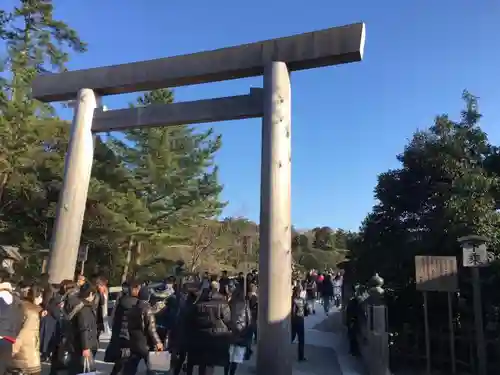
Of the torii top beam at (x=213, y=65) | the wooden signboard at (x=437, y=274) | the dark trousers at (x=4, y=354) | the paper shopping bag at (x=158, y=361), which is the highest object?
the torii top beam at (x=213, y=65)

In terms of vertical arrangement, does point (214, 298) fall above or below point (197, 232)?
below

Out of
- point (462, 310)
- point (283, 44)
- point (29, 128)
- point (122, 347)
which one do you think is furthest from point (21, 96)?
point (462, 310)

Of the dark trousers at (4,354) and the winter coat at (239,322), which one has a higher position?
the winter coat at (239,322)

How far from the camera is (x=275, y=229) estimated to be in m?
6.24

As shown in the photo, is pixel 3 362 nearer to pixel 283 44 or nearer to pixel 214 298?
pixel 214 298

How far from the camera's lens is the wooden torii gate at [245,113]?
612cm

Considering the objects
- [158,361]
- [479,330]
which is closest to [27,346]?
[158,361]

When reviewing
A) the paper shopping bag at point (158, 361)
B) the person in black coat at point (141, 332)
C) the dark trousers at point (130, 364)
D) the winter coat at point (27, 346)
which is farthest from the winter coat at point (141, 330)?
the winter coat at point (27, 346)

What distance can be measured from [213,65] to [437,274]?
17.2 ft

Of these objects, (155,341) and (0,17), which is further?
(0,17)

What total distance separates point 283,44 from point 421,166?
492 centimetres

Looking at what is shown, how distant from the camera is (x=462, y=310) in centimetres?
801

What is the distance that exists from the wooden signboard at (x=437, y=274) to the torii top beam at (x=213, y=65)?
3.60 meters

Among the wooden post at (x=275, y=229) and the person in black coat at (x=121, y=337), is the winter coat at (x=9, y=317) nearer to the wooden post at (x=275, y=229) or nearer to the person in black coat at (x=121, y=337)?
the person in black coat at (x=121, y=337)
